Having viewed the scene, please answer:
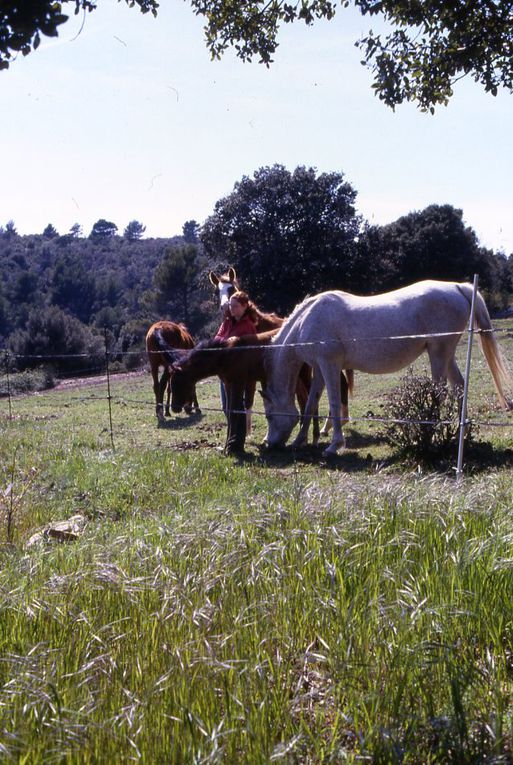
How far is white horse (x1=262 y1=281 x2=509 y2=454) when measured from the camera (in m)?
8.95

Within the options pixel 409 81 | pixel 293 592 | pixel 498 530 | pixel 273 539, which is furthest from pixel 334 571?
pixel 409 81

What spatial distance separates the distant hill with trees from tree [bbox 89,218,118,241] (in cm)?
3275

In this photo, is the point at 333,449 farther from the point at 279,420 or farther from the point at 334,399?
the point at 279,420

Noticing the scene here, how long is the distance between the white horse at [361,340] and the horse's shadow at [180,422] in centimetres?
279

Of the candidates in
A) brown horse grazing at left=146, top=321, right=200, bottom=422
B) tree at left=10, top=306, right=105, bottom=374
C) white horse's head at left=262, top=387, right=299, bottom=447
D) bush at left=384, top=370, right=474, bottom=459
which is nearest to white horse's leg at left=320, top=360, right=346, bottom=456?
white horse's head at left=262, top=387, right=299, bottom=447

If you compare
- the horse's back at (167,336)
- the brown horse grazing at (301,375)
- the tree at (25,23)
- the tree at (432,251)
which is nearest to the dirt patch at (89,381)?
the horse's back at (167,336)

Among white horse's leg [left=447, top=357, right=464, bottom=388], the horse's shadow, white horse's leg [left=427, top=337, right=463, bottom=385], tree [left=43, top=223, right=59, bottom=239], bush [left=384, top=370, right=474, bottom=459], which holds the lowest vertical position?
the horse's shadow

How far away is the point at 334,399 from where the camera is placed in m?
9.09

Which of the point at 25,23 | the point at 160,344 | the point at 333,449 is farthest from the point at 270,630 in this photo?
the point at 160,344

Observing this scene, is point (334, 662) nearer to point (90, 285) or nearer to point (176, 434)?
point (176, 434)

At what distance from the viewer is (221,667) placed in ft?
8.75

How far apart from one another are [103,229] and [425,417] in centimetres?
8707

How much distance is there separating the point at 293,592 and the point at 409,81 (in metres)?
5.19

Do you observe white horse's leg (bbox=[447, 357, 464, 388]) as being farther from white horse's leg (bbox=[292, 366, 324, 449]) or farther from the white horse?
white horse's leg (bbox=[292, 366, 324, 449])
